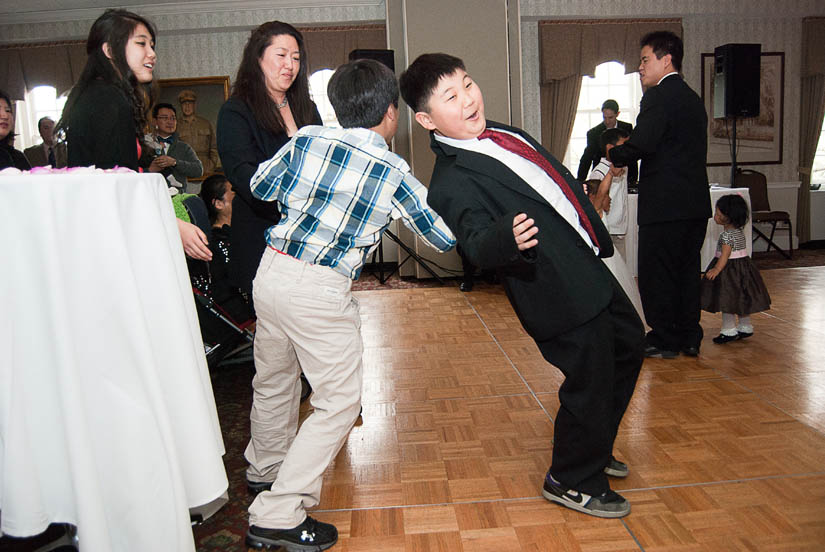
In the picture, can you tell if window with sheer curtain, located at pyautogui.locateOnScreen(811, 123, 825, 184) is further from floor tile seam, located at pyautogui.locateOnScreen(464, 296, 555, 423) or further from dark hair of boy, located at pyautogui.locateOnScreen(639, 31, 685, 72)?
dark hair of boy, located at pyautogui.locateOnScreen(639, 31, 685, 72)

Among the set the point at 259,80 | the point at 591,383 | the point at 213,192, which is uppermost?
the point at 259,80

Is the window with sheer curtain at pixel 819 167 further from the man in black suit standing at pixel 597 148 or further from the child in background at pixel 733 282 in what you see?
the child in background at pixel 733 282

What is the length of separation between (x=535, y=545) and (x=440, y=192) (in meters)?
0.94

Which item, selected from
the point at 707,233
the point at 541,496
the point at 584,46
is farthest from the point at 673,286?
the point at 584,46

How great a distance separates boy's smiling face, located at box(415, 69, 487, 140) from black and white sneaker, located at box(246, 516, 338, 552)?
1096mm

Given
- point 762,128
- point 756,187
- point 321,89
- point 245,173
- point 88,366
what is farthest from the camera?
point 762,128

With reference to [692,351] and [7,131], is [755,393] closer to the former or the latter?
[692,351]

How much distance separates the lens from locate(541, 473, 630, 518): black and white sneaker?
1.79 meters

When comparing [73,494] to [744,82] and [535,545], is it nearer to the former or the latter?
[535,545]

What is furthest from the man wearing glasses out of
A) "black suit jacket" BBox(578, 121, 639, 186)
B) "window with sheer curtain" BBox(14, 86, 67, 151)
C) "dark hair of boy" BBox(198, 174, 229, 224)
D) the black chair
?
the black chair

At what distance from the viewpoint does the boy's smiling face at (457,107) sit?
168 cm

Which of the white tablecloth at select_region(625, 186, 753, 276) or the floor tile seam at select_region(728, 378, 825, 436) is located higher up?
the white tablecloth at select_region(625, 186, 753, 276)

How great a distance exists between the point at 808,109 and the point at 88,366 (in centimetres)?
865

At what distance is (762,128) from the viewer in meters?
7.70
